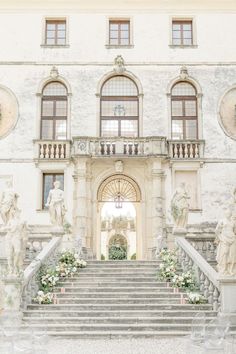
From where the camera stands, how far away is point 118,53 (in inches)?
918

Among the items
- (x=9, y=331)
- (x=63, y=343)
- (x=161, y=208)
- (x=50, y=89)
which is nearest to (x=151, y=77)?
(x=50, y=89)

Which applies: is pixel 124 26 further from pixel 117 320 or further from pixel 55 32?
pixel 117 320

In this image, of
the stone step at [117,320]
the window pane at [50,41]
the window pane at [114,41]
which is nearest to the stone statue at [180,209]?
the stone step at [117,320]

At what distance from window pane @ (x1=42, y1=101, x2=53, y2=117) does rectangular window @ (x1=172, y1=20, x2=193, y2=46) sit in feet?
21.1

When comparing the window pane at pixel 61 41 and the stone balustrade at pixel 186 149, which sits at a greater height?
the window pane at pixel 61 41

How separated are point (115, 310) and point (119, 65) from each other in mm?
13112

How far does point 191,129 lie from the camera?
901 inches

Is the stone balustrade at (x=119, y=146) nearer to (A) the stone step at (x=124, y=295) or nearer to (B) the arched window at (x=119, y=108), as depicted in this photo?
(B) the arched window at (x=119, y=108)

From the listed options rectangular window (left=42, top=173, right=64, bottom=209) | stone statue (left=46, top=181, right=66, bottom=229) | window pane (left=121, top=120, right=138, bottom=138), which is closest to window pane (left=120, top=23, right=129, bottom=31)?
window pane (left=121, top=120, right=138, bottom=138)

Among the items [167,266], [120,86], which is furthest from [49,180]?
[167,266]

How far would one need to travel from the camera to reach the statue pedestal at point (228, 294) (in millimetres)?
12312

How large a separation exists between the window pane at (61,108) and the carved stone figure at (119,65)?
2.79 meters

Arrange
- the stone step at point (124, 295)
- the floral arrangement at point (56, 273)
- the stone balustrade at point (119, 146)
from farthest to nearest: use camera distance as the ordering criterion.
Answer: the stone balustrade at point (119, 146), the stone step at point (124, 295), the floral arrangement at point (56, 273)

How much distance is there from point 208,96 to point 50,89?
721 cm
